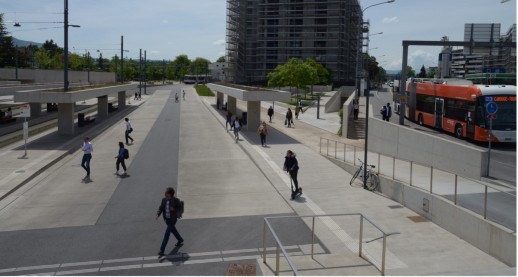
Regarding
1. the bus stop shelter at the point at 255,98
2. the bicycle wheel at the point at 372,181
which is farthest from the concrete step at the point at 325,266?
the bus stop shelter at the point at 255,98

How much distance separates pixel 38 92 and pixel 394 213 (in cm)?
2154

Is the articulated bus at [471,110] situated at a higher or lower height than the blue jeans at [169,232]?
higher

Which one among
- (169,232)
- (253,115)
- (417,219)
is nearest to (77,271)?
(169,232)

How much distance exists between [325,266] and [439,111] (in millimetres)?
18591

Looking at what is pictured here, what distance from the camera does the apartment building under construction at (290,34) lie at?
101188 millimetres

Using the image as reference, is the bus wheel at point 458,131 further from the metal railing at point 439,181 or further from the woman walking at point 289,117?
the woman walking at point 289,117

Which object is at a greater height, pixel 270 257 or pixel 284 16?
pixel 284 16


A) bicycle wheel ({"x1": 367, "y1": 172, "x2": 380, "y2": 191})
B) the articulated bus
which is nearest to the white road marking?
bicycle wheel ({"x1": 367, "y1": 172, "x2": 380, "y2": 191})

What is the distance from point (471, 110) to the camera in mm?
21938

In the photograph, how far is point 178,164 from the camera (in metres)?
21.8

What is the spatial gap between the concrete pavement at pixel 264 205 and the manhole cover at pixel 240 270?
28 cm

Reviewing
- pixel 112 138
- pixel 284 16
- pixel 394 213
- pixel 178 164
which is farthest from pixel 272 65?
pixel 394 213

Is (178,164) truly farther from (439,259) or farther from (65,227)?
(439,259)

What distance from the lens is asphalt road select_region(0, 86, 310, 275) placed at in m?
9.84
